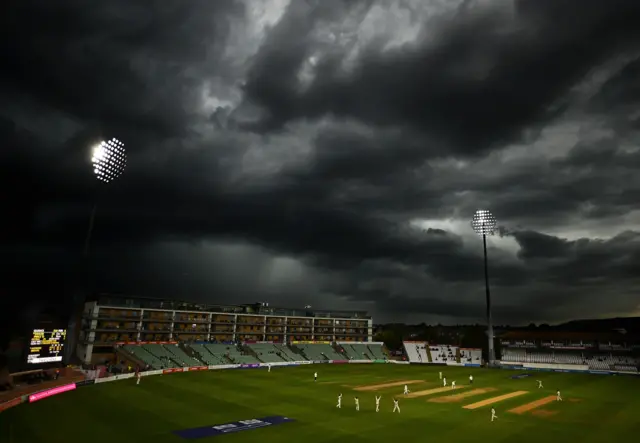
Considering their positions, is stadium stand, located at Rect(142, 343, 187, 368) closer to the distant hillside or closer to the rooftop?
the rooftop

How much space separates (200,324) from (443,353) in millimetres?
61399

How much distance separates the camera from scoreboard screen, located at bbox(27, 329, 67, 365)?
50.9 m

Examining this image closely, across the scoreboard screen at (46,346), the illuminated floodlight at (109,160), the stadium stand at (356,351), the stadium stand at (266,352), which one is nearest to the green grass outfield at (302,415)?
the scoreboard screen at (46,346)

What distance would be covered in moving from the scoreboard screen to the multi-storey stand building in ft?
66.0

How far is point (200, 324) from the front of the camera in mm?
93500

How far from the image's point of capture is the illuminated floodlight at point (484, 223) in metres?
85.4

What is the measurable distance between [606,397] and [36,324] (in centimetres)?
7218

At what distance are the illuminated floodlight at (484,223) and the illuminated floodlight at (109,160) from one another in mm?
69347

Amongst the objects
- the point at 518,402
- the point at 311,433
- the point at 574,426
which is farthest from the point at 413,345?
the point at 311,433

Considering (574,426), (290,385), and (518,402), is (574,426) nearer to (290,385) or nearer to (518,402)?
(518,402)

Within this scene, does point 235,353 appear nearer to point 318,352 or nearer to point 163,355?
point 163,355

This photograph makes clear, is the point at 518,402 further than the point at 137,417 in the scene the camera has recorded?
Yes

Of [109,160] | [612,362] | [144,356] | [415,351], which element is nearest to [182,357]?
[144,356]

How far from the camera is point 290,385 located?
53.3 m
